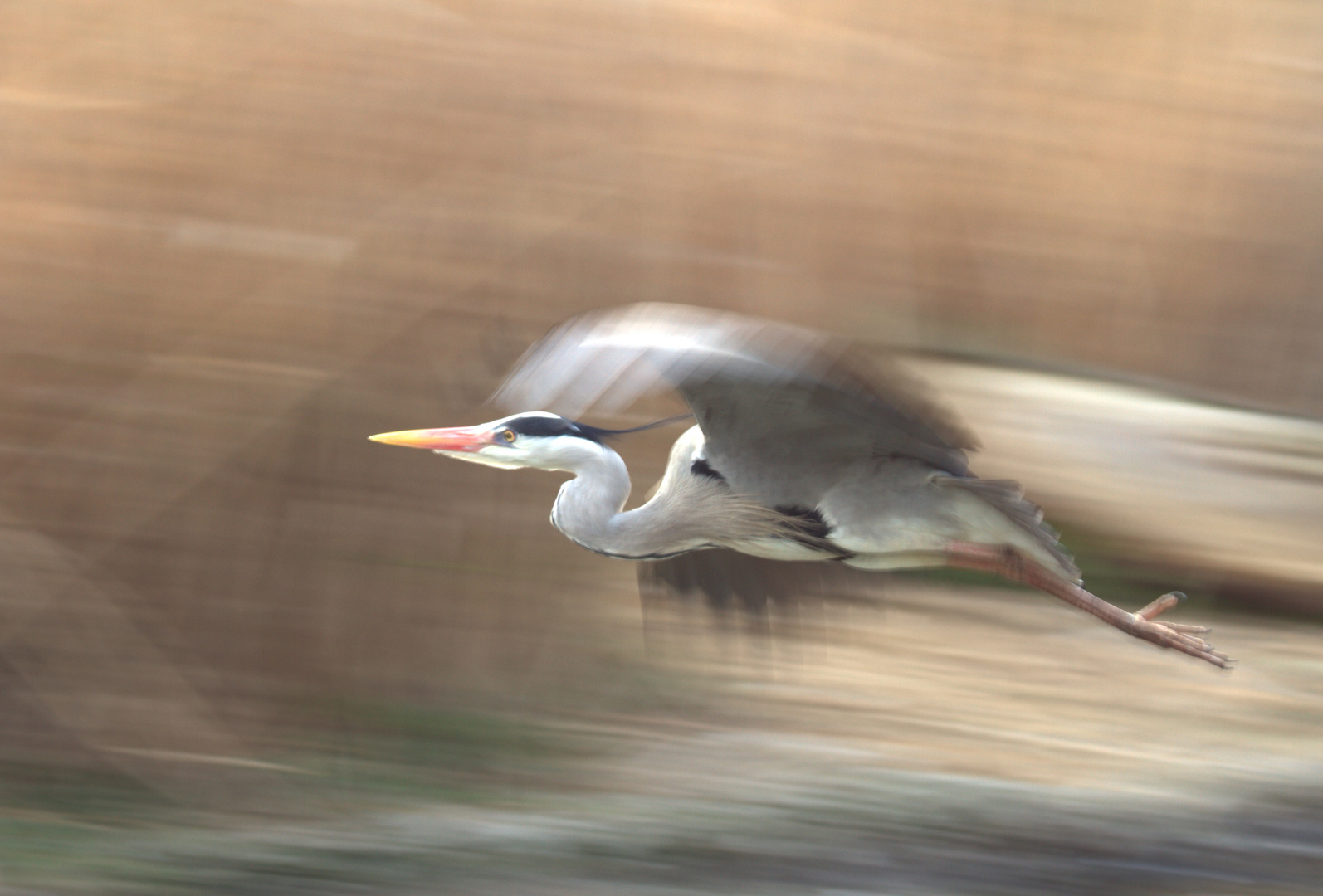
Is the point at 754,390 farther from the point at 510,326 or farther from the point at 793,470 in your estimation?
the point at 510,326

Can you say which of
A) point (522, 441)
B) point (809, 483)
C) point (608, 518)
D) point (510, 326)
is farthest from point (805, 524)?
point (510, 326)

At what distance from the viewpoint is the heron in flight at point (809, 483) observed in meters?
1.14

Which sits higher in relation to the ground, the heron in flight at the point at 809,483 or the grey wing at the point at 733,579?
the heron in flight at the point at 809,483

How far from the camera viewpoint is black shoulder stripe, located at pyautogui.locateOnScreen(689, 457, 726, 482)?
1312 mm

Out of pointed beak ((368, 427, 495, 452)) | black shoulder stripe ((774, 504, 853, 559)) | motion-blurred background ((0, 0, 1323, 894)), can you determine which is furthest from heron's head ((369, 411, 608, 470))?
motion-blurred background ((0, 0, 1323, 894))

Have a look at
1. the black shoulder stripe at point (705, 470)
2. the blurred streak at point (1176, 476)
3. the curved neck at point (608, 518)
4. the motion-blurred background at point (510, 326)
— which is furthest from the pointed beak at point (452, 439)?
the blurred streak at point (1176, 476)

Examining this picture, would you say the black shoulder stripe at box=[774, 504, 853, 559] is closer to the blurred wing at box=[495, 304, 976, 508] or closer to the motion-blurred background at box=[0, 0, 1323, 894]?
the blurred wing at box=[495, 304, 976, 508]

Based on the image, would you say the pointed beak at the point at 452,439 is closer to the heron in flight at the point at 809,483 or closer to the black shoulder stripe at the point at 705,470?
the heron in flight at the point at 809,483

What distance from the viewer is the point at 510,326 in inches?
86.2

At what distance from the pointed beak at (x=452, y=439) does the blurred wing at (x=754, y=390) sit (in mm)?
265

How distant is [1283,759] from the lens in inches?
75.8

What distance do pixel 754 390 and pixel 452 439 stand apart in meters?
0.39

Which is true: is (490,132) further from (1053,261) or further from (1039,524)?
(1039,524)

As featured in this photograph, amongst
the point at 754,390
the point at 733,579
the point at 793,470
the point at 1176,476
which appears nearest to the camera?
the point at 754,390
